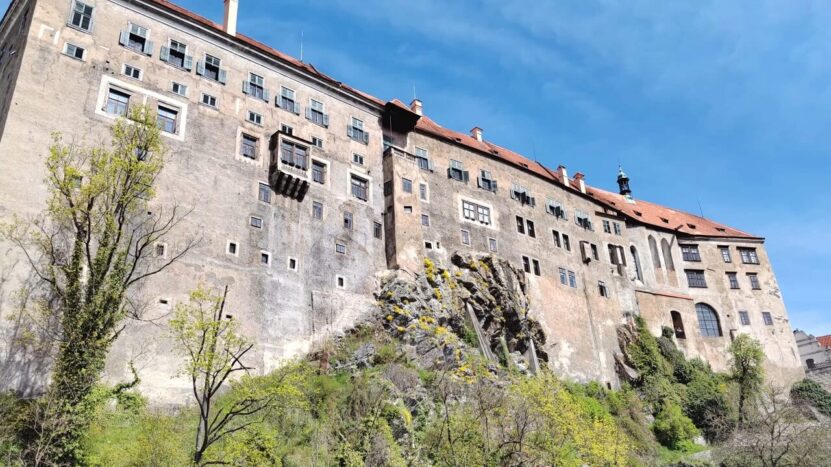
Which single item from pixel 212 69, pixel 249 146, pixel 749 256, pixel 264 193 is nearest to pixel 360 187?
pixel 264 193

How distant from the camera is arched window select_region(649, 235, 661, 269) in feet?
192

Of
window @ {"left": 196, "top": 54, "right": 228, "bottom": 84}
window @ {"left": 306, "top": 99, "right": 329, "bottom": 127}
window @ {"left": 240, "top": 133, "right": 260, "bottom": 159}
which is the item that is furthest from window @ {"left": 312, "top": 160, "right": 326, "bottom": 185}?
window @ {"left": 196, "top": 54, "right": 228, "bottom": 84}

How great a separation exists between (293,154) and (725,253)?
40724 millimetres

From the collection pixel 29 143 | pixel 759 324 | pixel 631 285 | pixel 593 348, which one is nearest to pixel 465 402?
pixel 593 348

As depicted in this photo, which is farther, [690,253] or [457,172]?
[690,253]

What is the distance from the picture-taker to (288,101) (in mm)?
40500

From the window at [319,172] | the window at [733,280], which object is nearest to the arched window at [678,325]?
the window at [733,280]

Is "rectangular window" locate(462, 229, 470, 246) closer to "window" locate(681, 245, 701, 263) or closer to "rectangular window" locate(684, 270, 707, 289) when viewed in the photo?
"rectangular window" locate(684, 270, 707, 289)

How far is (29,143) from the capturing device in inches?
1182

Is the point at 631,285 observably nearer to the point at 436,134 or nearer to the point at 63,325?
the point at 436,134

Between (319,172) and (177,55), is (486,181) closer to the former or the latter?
(319,172)

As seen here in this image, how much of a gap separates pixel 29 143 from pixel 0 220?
3854mm

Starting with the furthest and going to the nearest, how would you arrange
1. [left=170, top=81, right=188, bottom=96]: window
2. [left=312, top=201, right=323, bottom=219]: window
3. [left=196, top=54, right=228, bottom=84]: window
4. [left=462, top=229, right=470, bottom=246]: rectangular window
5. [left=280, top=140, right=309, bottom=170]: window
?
[left=462, top=229, right=470, bottom=246]: rectangular window → [left=312, top=201, right=323, bottom=219]: window → [left=280, top=140, right=309, bottom=170]: window → [left=196, top=54, right=228, bottom=84]: window → [left=170, top=81, right=188, bottom=96]: window

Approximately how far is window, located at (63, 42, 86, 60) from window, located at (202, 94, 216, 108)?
593 centimetres
